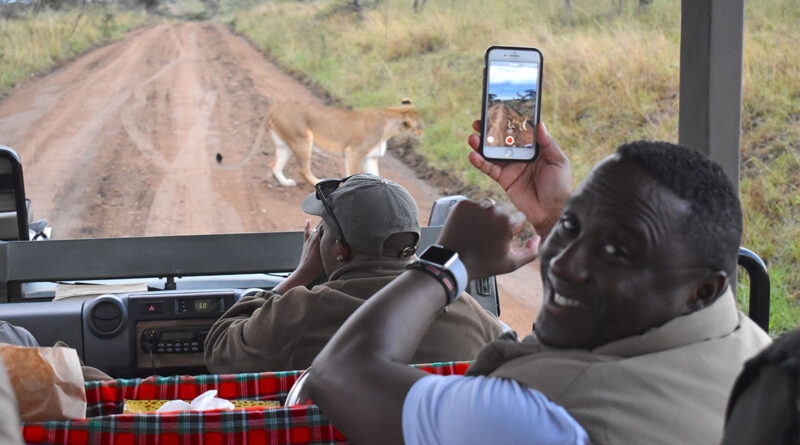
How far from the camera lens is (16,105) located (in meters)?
5.24

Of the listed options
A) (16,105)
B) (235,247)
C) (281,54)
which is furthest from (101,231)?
(235,247)

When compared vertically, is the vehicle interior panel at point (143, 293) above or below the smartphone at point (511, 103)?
below

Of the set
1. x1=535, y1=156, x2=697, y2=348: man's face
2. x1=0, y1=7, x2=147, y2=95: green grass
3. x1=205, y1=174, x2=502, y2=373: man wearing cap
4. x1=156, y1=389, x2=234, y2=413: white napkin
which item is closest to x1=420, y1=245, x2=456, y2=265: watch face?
x1=535, y1=156, x2=697, y2=348: man's face

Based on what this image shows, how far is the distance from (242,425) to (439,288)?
281mm

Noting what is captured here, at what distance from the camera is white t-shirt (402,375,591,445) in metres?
0.86

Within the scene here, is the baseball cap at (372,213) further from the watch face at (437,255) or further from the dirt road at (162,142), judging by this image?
the dirt road at (162,142)

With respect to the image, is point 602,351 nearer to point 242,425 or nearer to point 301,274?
point 242,425

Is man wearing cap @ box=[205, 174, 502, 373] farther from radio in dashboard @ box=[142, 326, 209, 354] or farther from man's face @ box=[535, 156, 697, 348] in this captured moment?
man's face @ box=[535, 156, 697, 348]

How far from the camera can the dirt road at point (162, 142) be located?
5.41 metres

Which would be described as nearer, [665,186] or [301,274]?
[665,186]

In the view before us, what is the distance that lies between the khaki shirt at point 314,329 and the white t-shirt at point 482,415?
2.26 feet

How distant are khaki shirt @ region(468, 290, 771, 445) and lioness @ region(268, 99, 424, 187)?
16.9 ft

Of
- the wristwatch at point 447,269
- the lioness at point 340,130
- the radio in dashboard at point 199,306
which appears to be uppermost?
the wristwatch at point 447,269

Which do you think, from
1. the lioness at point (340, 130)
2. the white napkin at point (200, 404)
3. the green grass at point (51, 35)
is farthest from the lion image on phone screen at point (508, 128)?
the lioness at point (340, 130)
